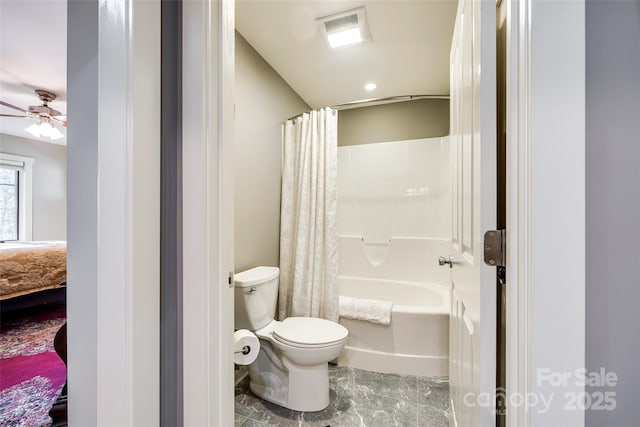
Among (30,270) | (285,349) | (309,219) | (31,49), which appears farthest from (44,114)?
(285,349)

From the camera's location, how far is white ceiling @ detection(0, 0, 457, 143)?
1.69 m

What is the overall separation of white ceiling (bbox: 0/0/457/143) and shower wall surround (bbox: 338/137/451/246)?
59 centimetres

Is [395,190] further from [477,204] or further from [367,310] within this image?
[477,204]

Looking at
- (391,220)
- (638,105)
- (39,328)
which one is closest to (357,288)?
(391,220)

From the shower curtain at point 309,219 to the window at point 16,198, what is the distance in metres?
5.00

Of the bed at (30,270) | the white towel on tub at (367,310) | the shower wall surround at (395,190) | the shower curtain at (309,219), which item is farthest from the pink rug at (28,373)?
the shower wall surround at (395,190)

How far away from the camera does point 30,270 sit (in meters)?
2.93

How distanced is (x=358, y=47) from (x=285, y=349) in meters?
2.11

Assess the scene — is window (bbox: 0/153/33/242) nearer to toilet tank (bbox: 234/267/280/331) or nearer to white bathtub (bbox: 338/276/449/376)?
toilet tank (bbox: 234/267/280/331)

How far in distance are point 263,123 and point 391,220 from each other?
1679 millimetres

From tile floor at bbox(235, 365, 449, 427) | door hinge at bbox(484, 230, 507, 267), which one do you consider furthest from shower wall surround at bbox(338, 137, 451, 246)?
door hinge at bbox(484, 230, 507, 267)

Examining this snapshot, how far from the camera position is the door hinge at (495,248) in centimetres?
66

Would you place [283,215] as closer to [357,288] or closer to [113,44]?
[357,288]

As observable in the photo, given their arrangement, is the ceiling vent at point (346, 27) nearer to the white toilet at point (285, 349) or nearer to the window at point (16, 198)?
the white toilet at point (285, 349)
